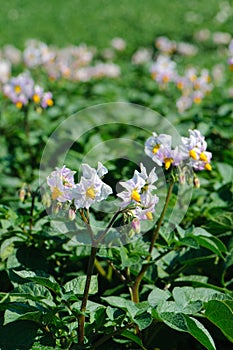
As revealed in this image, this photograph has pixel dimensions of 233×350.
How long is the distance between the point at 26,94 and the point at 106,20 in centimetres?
755

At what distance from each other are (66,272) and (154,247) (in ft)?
1.23

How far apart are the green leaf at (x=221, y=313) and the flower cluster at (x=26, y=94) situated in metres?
1.74

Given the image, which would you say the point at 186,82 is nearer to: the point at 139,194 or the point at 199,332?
the point at 139,194

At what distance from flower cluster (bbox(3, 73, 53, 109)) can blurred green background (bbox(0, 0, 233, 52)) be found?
206 inches

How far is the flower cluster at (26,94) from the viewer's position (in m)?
3.11

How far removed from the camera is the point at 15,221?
6.91ft

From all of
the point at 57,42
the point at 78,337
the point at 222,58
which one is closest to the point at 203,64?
the point at 222,58

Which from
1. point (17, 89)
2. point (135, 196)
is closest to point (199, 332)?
point (135, 196)

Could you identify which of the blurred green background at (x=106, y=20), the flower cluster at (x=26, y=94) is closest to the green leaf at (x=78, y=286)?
the flower cluster at (x=26, y=94)

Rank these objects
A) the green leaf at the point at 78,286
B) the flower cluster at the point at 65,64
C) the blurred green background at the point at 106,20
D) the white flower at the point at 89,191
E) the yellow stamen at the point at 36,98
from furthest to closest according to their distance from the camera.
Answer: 1. the blurred green background at the point at 106,20
2. the flower cluster at the point at 65,64
3. the yellow stamen at the point at 36,98
4. the green leaf at the point at 78,286
5. the white flower at the point at 89,191

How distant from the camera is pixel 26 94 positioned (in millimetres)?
3154

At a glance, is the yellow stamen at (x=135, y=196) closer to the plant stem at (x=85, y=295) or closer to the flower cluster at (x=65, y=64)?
the plant stem at (x=85, y=295)

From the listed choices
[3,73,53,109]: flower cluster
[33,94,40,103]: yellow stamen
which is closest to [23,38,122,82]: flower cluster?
[3,73,53,109]: flower cluster

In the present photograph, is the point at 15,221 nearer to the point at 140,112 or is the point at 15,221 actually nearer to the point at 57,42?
the point at 140,112
